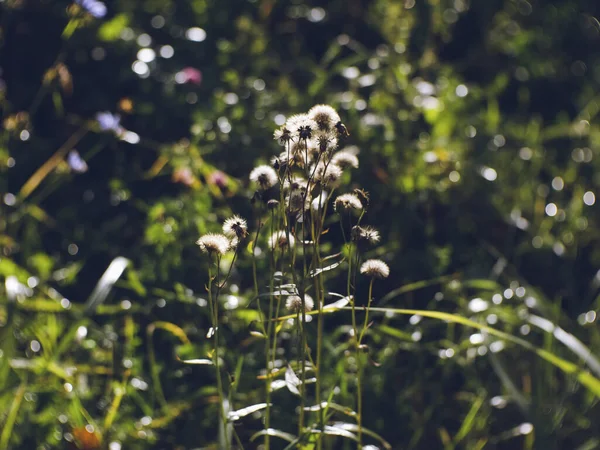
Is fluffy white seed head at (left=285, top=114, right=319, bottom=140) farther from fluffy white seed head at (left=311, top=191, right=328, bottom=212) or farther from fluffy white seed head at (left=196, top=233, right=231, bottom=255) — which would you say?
fluffy white seed head at (left=196, top=233, right=231, bottom=255)

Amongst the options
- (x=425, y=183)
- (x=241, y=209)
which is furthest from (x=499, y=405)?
(x=241, y=209)

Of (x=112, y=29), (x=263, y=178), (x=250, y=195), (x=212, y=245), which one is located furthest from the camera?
(x=112, y=29)

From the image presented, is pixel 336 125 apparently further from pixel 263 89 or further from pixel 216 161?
pixel 263 89

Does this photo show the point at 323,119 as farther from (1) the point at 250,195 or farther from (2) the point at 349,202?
(1) the point at 250,195

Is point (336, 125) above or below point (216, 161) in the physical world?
above

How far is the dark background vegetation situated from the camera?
1.75 m

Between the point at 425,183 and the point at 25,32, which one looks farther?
A: the point at 25,32

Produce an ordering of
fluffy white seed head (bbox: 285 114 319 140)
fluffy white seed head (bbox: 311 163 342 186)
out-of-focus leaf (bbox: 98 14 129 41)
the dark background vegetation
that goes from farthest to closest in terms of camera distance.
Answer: out-of-focus leaf (bbox: 98 14 129 41) → the dark background vegetation → fluffy white seed head (bbox: 311 163 342 186) → fluffy white seed head (bbox: 285 114 319 140)

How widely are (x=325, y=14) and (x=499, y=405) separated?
2197 mm

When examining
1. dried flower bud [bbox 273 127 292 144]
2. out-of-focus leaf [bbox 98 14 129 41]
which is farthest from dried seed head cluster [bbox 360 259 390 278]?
out-of-focus leaf [bbox 98 14 129 41]

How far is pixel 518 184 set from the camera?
2684 mm

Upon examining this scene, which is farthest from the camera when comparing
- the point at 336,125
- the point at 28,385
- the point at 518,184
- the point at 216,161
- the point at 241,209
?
the point at 518,184

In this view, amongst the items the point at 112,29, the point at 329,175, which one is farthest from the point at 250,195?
the point at 112,29

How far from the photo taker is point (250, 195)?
215 centimetres
